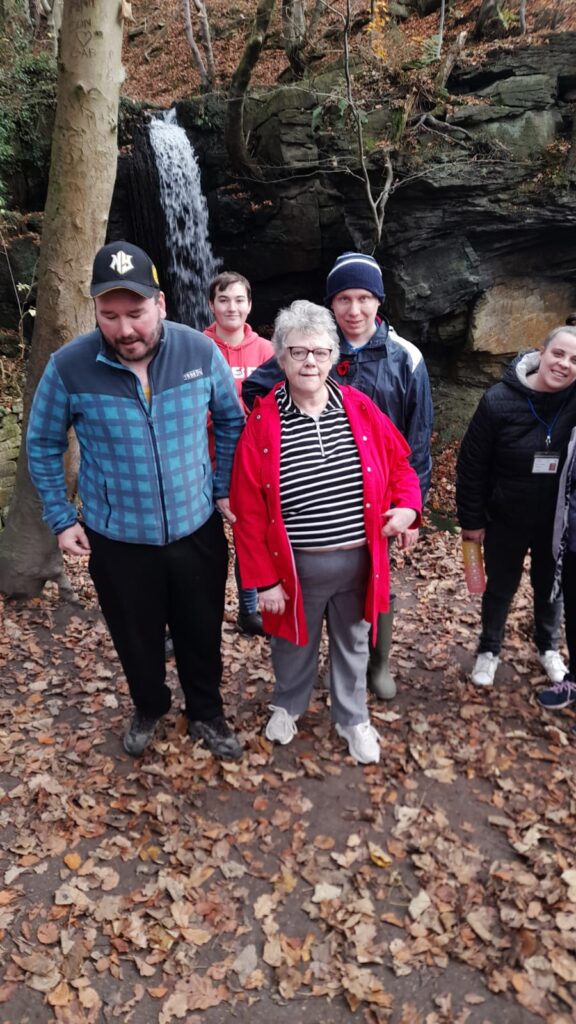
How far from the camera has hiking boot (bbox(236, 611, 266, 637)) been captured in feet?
16.5

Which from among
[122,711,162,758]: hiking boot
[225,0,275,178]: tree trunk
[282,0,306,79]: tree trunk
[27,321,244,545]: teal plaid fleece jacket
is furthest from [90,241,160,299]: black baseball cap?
[282,0,306,79]: tree trunk

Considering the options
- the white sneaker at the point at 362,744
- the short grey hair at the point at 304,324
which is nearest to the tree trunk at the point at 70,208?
the short grey hair at the point at 304,324

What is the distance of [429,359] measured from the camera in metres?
11.8

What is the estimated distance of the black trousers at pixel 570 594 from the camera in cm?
366

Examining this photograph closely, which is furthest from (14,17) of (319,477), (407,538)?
(407,538)

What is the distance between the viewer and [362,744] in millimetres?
3666

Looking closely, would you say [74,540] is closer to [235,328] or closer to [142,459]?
[142,459]

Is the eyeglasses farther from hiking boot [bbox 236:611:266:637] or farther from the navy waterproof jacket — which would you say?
hiking boot [bbox 236:611:266:637]

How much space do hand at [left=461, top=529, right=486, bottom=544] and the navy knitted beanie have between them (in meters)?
1.66

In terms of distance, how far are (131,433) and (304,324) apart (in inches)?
37.0

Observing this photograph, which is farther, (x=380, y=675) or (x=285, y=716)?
(x=380, y=675)

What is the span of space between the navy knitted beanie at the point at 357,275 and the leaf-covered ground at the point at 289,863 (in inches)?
106

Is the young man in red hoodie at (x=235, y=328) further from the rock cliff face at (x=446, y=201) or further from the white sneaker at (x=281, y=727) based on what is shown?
the rock cliff face at (x=446, y=201)

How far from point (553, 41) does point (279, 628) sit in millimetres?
11051
